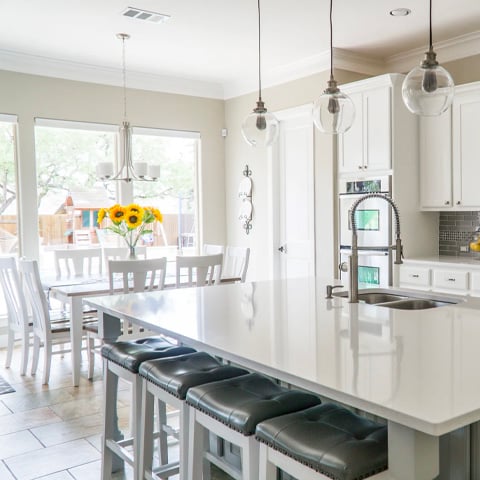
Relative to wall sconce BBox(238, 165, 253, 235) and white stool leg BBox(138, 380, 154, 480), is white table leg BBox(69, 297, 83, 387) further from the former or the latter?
wall sconce BBox(238, 165, 253, 235)

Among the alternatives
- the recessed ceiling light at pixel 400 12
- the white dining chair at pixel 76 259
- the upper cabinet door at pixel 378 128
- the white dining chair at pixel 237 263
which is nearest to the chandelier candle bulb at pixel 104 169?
the white dining chair at pixel 76 259

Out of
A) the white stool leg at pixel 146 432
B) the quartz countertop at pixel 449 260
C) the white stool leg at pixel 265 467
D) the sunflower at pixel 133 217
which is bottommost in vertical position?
the white stool leg at pixel 146 432

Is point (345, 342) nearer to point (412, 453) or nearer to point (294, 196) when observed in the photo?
point (412, 453)

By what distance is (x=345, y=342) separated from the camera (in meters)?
1.77

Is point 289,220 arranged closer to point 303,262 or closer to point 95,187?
point 303,262

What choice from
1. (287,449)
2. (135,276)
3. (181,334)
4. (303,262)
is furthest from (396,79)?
(287,449)

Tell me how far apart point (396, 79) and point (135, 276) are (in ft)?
9.20

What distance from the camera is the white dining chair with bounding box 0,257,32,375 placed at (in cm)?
443

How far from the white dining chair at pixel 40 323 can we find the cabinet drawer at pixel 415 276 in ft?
9.38

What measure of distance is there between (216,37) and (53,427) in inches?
134

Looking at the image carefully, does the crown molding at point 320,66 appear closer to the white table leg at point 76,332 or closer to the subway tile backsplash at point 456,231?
the subway tile backsplash at point 456,231

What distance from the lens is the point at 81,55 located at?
5359 millimetres

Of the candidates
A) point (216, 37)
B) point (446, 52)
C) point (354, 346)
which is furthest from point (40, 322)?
point (446, 52)

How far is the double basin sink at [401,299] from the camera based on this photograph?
2676 mm
